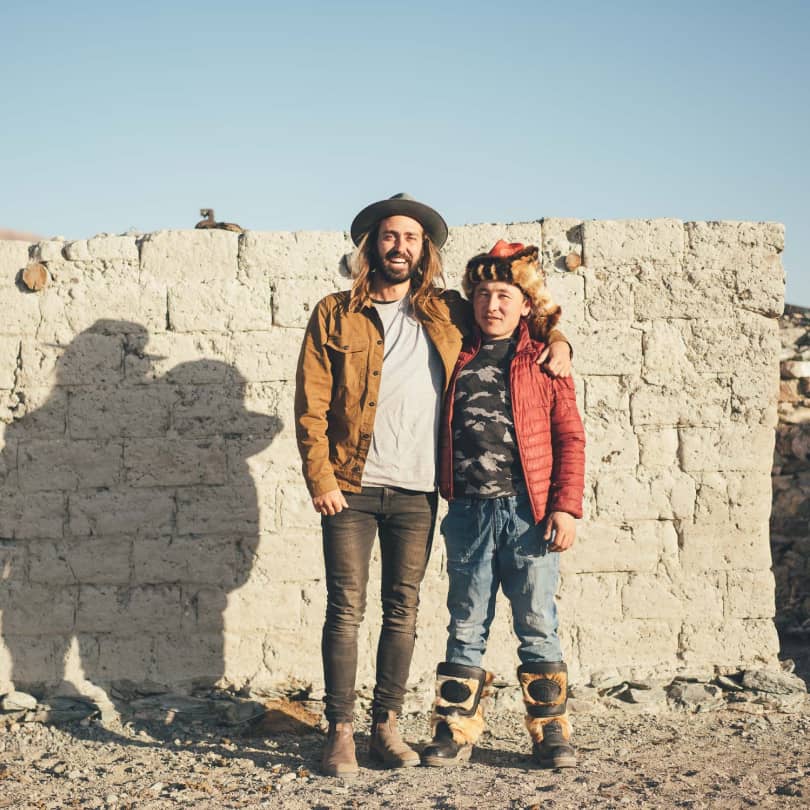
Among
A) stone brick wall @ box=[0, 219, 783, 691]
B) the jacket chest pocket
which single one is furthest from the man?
stone brick wall @ box=[0, 219, 783, 691]

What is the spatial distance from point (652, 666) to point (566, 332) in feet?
5.47

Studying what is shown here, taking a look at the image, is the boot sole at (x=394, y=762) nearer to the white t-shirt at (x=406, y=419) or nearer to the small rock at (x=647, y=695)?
the white t-shirt at (x=406, y=419)

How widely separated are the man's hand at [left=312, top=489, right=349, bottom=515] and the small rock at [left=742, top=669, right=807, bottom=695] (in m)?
2.34

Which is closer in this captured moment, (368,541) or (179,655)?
(368,541)

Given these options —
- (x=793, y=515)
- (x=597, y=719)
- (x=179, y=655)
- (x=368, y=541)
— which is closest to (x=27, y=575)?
(x=179, y=655)

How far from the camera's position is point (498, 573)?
3.45m

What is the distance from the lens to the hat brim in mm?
3529

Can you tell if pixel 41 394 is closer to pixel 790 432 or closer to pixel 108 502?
pixel 108 502

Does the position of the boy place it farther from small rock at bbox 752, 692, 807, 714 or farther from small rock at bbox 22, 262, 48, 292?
small rock at bbox 22, 262, 48, 292

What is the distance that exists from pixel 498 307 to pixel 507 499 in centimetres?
71

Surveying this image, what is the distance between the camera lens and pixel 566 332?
14.6ft

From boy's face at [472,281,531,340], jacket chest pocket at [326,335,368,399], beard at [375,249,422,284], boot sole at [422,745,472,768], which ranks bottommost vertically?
boot sole at [422,745,472,768]

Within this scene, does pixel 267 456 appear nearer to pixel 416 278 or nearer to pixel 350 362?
pixel 350 362

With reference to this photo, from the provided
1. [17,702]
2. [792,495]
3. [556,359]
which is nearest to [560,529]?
[556,359]
